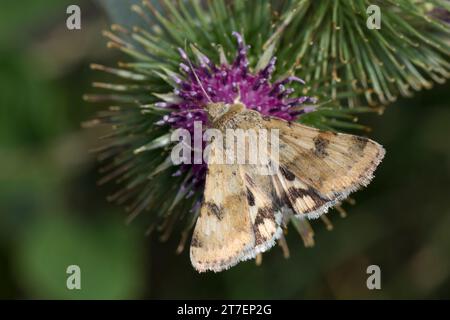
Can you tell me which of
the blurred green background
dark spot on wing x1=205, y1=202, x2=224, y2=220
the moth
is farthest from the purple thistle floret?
the blurred green background

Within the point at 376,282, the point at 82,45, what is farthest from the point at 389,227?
the point at 82,45

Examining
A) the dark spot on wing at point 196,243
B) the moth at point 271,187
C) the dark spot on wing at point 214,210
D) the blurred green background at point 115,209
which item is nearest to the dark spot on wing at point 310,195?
the moth at point 271,187

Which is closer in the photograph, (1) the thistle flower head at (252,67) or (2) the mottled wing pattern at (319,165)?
(2) the mottled wing pattern at (319,165)

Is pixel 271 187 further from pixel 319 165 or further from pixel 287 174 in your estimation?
pixel 319 165

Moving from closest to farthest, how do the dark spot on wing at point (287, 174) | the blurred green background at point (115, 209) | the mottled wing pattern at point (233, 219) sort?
the mottled wing pattern at point (233, 219), the dark spot on wing at point (287, 174), the blurred green background at point (115, 209)

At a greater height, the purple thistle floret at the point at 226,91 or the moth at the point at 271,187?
the purple thistle floret at the point at 226,91

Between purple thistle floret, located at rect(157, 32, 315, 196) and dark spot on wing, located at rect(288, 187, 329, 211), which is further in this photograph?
purple thistle floret, located at rect(157, 32, 315, 196)

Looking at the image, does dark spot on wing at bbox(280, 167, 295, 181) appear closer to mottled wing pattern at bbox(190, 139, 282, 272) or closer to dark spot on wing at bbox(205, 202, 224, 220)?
mottled wing pattern at bbox(190, 139, 282, 272)

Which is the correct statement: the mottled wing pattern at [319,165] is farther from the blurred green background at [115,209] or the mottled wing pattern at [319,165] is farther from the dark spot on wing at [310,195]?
the blurred green background at [115,209]
